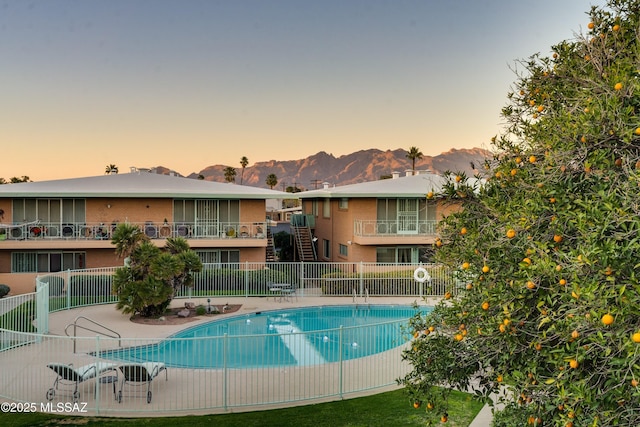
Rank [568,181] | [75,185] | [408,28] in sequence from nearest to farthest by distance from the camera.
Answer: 1. [568,181]
2. [75,185]
3. [408,28]

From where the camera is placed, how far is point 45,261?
90.8 feet

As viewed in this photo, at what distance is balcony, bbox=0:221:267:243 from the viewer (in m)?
26.9

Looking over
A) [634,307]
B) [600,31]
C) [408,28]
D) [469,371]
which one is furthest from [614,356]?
[408,28]

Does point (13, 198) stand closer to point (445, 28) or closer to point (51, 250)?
point (51, 250)

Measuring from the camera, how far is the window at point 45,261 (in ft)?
90.1

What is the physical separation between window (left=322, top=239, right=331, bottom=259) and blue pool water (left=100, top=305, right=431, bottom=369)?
12.3 metres

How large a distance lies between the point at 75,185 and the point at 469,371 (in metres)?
28.7

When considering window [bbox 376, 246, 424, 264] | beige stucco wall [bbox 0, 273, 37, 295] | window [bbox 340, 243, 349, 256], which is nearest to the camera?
beige stucco wall [bbox 0, 273, 37, 295]

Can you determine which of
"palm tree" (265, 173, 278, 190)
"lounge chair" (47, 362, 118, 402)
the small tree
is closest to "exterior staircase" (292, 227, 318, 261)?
the small tree

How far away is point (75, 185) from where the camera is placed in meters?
29.6

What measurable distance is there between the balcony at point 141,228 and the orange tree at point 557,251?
76.8 ft

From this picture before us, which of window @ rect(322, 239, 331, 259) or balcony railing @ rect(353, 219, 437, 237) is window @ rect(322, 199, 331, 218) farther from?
balcony railing @ rect(353, 219, 437, 237)

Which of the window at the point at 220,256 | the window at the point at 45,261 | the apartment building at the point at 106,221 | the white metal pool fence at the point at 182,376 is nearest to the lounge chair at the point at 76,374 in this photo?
the white metal pool fence at the point at 182,376

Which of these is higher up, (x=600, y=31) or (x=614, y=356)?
(x=600, y=31)
